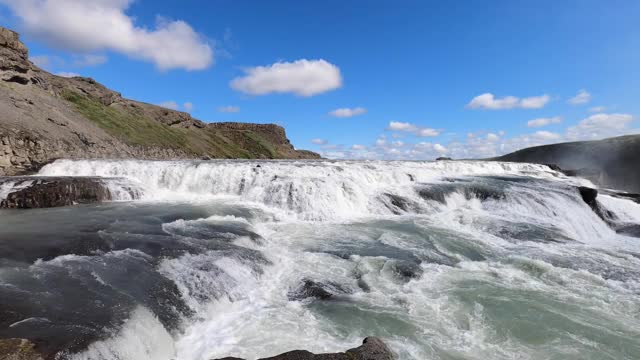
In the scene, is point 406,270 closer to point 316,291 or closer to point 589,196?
point 316,291

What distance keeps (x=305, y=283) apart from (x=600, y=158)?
7634 centimetres

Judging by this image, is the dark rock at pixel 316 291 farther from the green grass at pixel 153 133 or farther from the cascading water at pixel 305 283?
the green grass at pixel 153 133

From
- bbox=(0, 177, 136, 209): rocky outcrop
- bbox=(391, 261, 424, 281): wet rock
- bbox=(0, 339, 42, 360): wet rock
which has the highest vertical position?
bbox=(0, 177, 136, 209): rocky outcrop

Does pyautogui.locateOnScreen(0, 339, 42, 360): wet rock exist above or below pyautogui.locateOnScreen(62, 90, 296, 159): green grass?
below

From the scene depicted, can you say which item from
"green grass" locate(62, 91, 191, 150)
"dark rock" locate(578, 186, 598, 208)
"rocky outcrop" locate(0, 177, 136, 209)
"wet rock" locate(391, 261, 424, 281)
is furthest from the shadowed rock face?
"green grass" locate(62, 91, 191, 150)

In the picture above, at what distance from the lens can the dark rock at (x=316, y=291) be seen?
9.91m

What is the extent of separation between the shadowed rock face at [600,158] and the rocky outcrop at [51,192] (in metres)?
48.7

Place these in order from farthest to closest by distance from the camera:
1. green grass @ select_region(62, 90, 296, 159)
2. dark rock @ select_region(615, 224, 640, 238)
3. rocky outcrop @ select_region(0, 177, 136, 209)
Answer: green grass @ select_region(62, 90, 296, 159), dark rock @ select_region(615, 224, 640, 238), rocky outcrop @ select_region(0, 177, 136, 209)

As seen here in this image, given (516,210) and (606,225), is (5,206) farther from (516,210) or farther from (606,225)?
(606,225)

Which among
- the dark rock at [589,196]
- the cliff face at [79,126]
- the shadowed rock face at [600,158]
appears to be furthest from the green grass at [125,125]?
the shadowed rock face at [600,158]

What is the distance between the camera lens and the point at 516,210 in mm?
22969

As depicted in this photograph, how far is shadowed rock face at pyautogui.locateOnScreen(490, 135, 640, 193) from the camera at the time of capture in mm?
56456

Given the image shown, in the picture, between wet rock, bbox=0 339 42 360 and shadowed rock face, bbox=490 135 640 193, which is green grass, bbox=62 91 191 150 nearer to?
wet rock, bbox=0 339 42 360

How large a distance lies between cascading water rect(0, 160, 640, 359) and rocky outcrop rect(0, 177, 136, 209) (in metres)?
1.64
